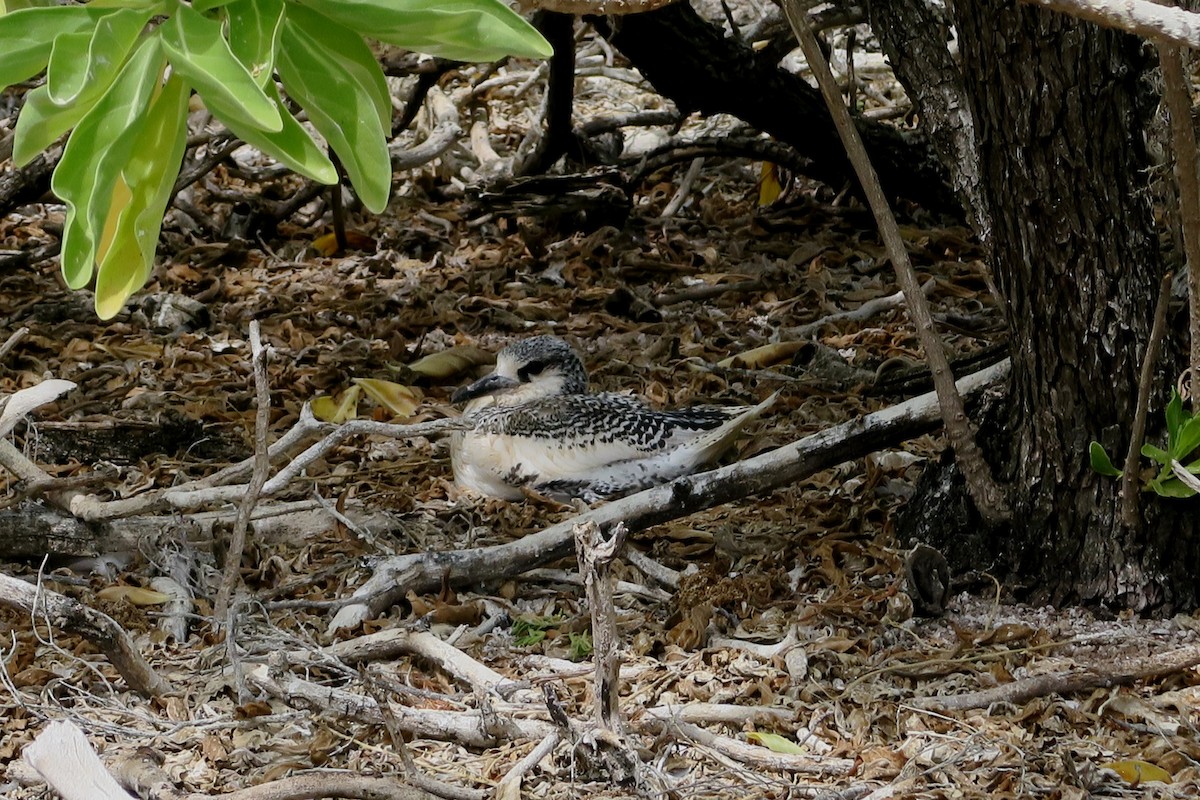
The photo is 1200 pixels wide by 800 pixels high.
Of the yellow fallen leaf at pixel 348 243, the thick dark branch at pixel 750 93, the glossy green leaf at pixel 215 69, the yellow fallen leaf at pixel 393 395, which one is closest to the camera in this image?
the glossy green leaf at pixel 215 69

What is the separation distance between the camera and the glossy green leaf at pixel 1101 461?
113 inches

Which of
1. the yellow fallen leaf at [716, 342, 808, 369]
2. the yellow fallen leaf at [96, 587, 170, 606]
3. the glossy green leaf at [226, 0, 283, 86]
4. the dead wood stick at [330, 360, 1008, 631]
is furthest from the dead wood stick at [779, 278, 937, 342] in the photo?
the glossy green leaf at [226, 0, 283, 86]

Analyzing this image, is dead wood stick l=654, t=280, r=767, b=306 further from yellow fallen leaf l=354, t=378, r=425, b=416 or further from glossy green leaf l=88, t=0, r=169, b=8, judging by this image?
glossy green leaf l=88, t=0, r=169, b=8

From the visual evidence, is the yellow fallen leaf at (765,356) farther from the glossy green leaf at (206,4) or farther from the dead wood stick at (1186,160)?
the glossy green leaf at (206,4)

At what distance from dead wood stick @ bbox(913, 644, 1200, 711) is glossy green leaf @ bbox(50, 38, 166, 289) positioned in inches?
88.1

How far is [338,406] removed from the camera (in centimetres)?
502

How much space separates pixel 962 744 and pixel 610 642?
2.83 feet

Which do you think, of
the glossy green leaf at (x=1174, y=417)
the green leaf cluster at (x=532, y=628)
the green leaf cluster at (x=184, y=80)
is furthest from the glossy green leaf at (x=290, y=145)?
the green leaf cluster at (x=532, y=628)

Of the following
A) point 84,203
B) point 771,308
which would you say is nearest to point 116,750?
point 84,203

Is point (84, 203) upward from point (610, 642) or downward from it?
upward

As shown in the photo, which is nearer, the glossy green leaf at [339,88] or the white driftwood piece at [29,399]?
the glossy green leaf at [339,88]

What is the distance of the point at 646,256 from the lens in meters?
6.33

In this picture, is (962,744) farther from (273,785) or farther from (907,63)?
(907,63)

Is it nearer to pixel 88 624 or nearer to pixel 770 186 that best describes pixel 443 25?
pixel 88 624
